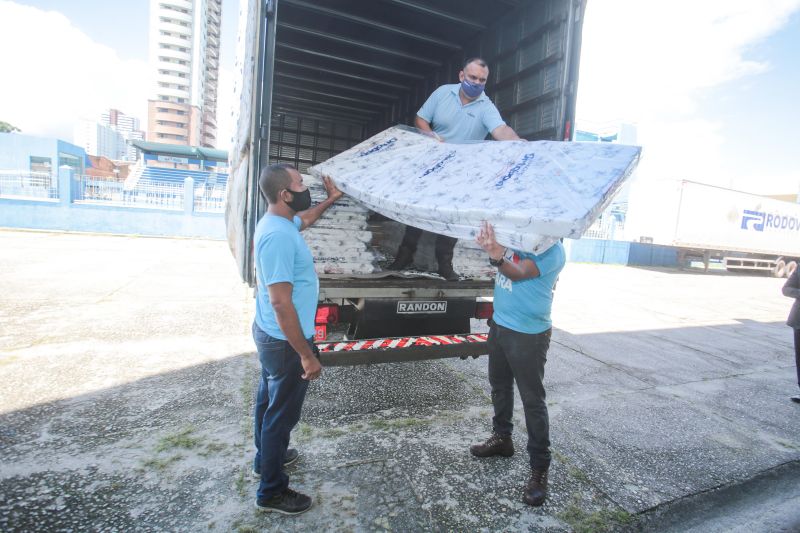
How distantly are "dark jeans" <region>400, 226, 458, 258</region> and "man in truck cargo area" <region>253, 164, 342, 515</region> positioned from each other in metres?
1.63

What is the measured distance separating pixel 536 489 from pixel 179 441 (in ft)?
7.49

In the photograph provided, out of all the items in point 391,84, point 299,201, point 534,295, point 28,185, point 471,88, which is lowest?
point 534,295

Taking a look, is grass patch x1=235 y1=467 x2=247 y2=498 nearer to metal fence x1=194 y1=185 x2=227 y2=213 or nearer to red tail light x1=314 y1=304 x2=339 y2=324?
red tail light x1=314 y1=304 x2=339 y2=324

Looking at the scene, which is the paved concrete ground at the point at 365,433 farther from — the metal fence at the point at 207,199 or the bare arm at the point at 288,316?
the metal fence at the point at 207,199

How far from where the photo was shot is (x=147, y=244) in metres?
13.8

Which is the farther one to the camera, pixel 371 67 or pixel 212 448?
pixel 371 67

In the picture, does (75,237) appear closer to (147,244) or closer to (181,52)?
(147,244)

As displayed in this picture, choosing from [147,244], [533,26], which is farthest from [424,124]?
[147,244]

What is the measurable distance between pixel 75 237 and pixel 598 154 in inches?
659

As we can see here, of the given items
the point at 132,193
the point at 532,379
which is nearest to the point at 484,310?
the point at 532,379

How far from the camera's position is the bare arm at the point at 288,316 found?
198cm

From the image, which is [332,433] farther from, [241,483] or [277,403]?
[277,403]

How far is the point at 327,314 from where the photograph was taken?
10.4ft

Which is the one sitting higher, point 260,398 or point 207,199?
point 207,199
